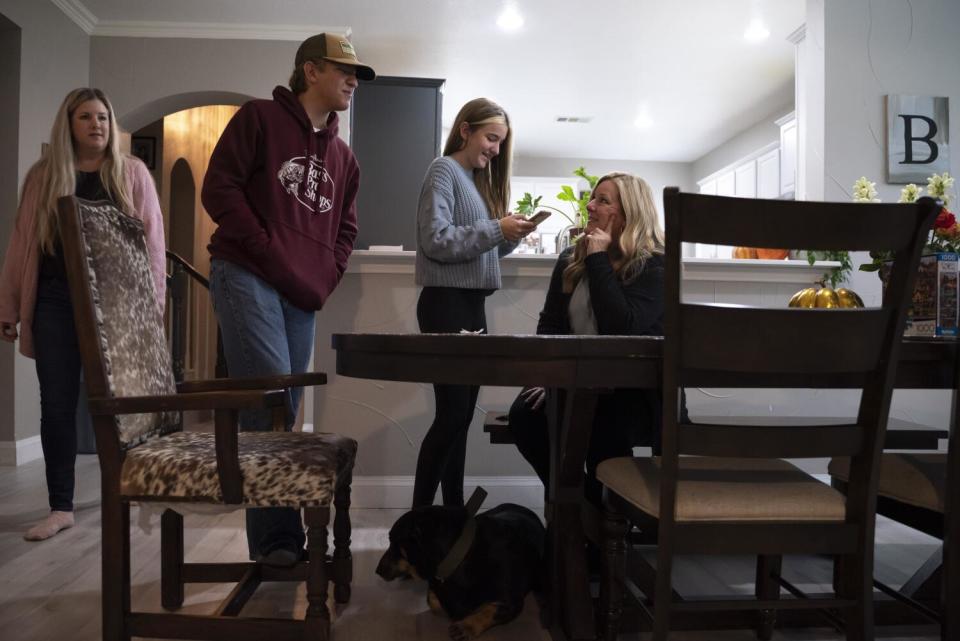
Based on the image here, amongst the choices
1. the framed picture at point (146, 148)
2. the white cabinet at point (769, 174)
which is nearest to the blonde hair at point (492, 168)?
the framed picture at point (146, 148)

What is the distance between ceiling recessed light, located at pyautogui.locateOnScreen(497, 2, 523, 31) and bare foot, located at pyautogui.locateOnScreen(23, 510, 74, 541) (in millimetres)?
3484

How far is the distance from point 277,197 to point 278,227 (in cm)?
8

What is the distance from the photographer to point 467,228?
6.61ft

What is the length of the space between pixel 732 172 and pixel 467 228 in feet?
19.8

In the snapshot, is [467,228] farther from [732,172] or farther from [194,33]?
[732,172]

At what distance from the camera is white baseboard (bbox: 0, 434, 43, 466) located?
353 cm

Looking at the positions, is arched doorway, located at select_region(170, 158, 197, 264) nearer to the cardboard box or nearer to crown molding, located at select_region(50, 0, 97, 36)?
crown molding, located at select_region(50, 0, 97, 36)

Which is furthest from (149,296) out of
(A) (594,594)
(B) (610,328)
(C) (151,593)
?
(A) (594,594)

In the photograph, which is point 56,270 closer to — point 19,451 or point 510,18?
point 19,451

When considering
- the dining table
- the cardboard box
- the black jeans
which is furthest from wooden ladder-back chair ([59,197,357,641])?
the cardboard box

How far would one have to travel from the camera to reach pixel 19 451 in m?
3.57

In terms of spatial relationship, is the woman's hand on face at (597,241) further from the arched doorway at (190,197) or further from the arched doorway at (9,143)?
the arched doorway at (190,197)

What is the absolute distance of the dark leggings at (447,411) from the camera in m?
1.98

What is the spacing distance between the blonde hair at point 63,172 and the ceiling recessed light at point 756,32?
382 centimetres
